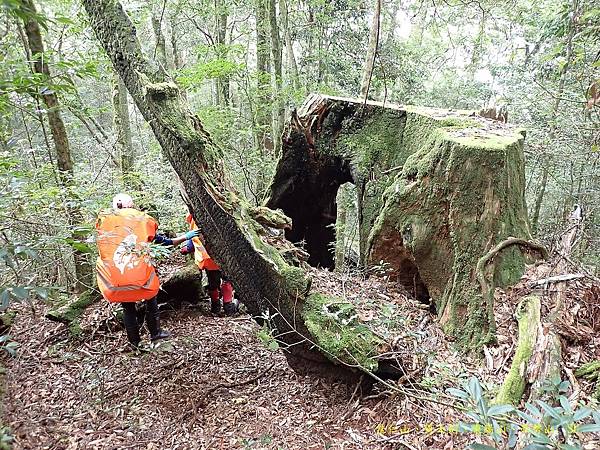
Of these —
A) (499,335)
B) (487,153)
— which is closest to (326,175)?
(487,153)

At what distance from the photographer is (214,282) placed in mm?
6617

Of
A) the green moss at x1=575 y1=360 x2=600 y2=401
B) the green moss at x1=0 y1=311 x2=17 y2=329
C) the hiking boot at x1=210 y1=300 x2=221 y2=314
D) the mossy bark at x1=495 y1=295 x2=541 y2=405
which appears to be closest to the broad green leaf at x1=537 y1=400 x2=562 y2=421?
the mossy bark at x1=495 y1=295 x2=541 y2=405

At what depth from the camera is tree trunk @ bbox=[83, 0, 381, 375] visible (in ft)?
14.2

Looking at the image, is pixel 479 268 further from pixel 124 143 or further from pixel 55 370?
pixel 124 143

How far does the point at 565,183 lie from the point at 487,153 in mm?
8413

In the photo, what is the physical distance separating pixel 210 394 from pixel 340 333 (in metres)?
1.76

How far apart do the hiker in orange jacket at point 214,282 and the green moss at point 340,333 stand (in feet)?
7.87

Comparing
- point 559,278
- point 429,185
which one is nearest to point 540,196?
point 429,185

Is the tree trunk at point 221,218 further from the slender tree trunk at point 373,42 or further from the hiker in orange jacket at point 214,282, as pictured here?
the slender tree trunk at point 373,42

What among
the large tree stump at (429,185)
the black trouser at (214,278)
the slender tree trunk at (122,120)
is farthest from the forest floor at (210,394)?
the slender tree trunk at (122,120)

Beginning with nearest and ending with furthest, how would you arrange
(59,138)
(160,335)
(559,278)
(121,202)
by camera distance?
1. (559,278)
2. (121,202)
3. (160,335)
4. (59,138)

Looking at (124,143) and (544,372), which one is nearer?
(544,372)

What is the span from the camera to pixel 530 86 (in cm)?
1147

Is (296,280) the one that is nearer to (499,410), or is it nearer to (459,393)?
(459,393)
